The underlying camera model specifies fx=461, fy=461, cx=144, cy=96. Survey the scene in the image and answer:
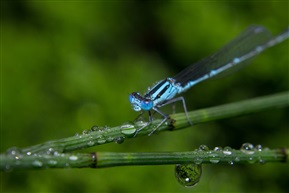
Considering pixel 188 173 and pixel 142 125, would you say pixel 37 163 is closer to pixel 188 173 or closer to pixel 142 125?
pixel 142 125

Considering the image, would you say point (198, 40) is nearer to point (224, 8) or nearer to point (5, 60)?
point (224, 8)

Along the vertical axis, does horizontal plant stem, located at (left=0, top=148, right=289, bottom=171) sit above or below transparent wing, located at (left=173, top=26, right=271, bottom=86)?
below

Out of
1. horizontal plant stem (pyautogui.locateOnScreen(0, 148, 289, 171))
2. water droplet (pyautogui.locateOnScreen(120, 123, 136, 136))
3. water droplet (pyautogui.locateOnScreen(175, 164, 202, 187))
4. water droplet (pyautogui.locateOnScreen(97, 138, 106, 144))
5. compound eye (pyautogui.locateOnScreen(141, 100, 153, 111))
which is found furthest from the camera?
compound eye (pyautogui.locateOnScreen(141, 100, 153, 111))

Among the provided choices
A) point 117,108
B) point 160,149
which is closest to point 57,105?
point 117,108

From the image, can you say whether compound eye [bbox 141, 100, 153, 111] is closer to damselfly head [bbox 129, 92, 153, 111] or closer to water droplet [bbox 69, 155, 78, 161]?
damselfly head [bbox 129, 92, 153, 111]

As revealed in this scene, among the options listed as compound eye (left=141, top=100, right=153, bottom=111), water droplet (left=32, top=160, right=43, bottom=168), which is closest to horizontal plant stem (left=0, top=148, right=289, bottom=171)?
water droplet (left=32, top=160, right=43, bottom=168)

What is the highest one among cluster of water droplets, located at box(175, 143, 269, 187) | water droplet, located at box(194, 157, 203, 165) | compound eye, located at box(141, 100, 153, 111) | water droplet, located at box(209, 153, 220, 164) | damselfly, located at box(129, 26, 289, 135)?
damselfly, located at box(129, 26, 289, 135)

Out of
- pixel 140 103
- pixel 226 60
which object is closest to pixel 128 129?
pixel 140 103
